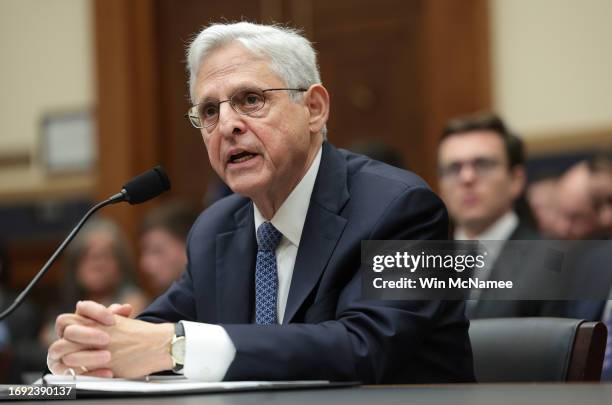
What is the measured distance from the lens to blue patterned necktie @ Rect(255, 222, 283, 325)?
198cm

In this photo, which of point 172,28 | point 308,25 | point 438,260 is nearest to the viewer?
point 438,260

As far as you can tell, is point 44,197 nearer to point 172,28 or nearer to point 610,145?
point 172,28

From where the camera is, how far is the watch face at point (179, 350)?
5.31 ft

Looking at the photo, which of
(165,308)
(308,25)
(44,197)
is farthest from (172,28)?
(165,308)

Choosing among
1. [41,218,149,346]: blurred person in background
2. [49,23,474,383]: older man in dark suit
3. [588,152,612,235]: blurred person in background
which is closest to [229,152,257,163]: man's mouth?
[49,23,474,383]: older man in dark suit

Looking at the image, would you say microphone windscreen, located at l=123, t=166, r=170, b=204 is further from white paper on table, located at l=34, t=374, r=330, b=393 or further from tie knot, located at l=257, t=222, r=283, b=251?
white paper on table, located at l=34, t=374, r=330, b=393

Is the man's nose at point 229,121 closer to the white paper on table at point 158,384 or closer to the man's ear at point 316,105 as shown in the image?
the man's ear at point 316,105

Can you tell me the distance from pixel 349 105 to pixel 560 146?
105 cm

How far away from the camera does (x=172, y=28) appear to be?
5.30m

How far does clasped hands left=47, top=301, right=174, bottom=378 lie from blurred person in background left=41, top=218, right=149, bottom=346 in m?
2.48

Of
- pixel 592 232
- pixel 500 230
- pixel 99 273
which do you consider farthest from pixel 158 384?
pixel 99 273

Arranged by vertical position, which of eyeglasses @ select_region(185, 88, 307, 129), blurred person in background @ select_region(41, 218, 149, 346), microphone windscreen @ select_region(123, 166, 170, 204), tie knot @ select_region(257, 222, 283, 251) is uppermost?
eyeglasses @ select_region(185, 88, 307, 129)

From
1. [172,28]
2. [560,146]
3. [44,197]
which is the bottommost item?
[44,197]

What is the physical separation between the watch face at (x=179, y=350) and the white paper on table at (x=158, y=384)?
0.12 feet
